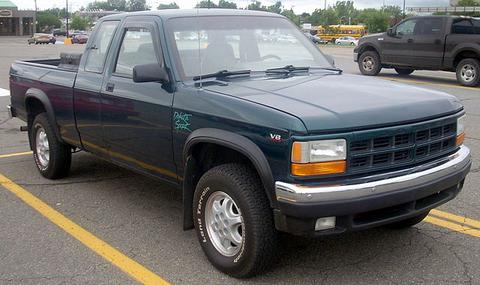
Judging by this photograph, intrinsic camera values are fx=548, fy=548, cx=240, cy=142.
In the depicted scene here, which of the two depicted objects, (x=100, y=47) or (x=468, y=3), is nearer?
(x=100, y=47)

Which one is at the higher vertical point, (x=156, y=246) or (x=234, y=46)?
(x=234, y=46)

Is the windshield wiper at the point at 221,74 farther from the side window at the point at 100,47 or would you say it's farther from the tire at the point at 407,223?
the tire at the point at 407,223

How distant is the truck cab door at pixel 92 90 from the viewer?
5027 millimetres

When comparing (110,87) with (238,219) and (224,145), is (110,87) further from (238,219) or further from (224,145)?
(238,219)

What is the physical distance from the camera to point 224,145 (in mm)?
3592

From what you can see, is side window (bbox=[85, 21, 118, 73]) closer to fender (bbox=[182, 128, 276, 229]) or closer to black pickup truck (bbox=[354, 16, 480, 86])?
Result: fender (bbox=[182, 128, 276, 229])

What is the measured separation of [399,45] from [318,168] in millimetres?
13846

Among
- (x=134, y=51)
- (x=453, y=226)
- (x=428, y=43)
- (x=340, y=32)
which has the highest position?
(x=340, y=32)

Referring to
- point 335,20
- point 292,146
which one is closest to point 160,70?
point 292,146

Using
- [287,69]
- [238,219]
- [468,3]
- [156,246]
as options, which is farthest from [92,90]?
[468,3]

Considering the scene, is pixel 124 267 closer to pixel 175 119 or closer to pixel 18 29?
pixel 175 119

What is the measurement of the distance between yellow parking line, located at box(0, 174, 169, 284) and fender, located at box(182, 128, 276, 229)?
49cm

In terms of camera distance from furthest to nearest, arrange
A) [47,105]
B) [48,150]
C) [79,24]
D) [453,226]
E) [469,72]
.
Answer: [79,24], [469,72], [48,150], [47,105], [453,226]

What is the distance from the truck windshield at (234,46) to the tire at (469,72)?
35.3 ft
